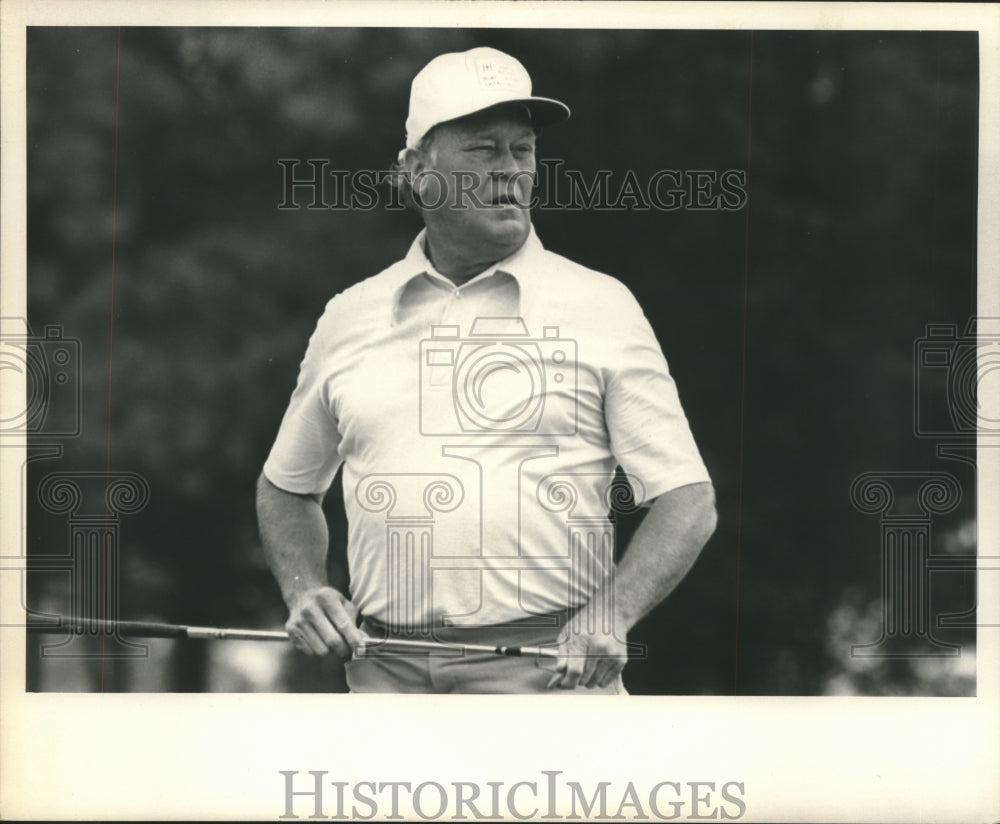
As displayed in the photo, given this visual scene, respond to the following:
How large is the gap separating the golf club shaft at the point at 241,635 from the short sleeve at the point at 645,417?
0.64m

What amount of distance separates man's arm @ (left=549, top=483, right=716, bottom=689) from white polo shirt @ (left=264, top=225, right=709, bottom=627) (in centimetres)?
6

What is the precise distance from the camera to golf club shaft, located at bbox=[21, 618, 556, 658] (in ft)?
15.3

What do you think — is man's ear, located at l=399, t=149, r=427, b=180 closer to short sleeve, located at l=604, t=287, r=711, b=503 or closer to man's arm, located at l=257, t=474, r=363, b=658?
short sleeve, located at l=604, t=287, r=711, b=503

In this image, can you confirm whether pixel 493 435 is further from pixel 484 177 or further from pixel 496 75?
pixel 496 75

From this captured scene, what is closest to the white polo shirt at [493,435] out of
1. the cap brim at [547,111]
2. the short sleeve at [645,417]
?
the short sleeve at [645,417]

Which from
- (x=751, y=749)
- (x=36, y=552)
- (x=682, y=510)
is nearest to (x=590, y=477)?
(x=682, y=510)

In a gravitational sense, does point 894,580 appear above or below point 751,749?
above

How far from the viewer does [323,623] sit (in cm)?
476

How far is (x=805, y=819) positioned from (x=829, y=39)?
8.23 feet

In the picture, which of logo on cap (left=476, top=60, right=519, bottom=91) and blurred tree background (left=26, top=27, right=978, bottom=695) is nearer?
logo on cap (left=476, top=60, right=519, bottom=91)

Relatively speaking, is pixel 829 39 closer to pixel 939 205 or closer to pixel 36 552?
pixel 939 205

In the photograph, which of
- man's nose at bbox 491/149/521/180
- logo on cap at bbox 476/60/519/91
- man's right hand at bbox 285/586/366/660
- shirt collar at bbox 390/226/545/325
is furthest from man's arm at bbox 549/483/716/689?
logo on cap at bbox 476/60/519/91

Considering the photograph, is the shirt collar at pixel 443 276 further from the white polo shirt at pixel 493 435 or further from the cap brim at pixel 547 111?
the cap brim at pixel 547 111

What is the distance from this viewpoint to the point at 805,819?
189 inches
